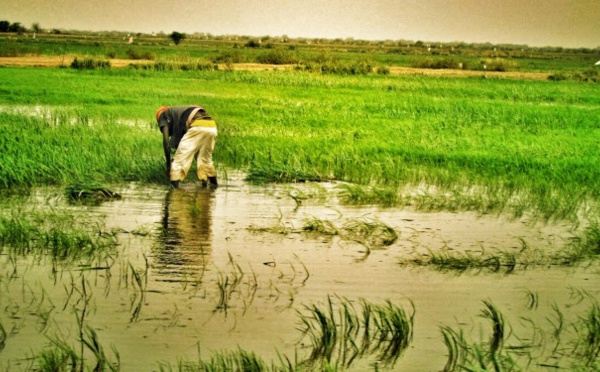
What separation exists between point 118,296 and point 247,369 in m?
1.55

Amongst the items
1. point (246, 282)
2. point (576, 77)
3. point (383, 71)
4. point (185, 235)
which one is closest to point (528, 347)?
point (246, 282)

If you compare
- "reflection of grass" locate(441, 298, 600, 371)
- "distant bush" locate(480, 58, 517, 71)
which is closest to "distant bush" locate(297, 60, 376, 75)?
"distant bush" locate(480, 58, 517, 71)

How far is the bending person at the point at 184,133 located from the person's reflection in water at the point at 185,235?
304 millimetres

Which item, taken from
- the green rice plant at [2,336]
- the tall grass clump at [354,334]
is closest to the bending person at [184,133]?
the tall grass clump at [354,334]

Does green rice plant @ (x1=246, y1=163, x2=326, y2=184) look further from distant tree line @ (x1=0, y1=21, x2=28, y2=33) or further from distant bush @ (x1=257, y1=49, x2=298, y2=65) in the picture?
distant tree line @ (x1=0, y1=21, x2=28, y2=33)

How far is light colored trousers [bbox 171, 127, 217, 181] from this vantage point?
8.48m

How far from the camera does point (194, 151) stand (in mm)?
8578

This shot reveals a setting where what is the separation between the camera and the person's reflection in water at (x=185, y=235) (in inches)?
234

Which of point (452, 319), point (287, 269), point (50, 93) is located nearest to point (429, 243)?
point (287, 269)

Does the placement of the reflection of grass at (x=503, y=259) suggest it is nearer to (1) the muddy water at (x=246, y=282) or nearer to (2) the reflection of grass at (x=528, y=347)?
(1) the muddy water at (x=246, y=282)

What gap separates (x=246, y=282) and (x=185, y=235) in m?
1.39

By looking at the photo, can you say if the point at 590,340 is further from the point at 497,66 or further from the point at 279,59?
the point at 497,66

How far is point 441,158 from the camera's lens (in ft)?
37.9

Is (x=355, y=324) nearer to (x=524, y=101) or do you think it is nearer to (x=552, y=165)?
(x=552, y=165)
